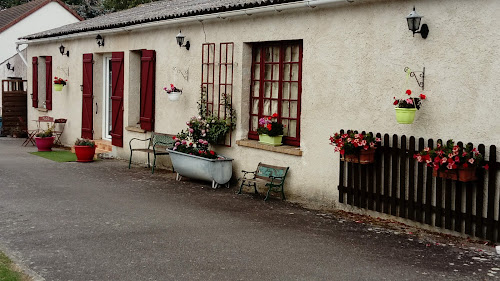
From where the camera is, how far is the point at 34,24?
31.3 m

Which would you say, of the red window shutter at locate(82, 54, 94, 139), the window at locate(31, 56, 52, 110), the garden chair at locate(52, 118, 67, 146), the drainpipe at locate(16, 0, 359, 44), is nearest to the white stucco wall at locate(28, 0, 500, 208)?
the drainpipe at locate(16, 0, 359, 44)

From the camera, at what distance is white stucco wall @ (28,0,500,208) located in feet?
23.8

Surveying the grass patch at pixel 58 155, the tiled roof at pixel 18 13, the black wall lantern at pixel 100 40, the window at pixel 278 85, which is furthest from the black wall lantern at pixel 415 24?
the tiled roof at pixel 18 13

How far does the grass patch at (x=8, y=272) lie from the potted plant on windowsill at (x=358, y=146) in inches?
176

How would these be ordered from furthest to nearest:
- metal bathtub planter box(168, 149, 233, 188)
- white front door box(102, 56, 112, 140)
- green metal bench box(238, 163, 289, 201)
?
white front door box(102, 56, 112, 140) → metal bathtub planter box(168, 149, 233, 188) → green metal bench box(238, 163, 289, 201)

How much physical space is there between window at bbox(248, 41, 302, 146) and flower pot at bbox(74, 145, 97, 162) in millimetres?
5173

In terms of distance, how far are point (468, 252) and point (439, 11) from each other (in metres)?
2.98

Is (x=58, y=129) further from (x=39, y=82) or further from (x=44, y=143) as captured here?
(x=39, y=82)

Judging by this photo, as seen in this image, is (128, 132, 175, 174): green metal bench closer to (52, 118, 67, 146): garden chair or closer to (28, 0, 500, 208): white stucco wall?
(28, 0, 500, 208): white stucco wall

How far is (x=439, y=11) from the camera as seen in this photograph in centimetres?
762

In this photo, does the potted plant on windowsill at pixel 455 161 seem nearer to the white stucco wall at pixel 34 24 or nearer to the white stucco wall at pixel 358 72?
the white stucco wall at pixel 358 72

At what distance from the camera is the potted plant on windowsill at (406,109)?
303 inches

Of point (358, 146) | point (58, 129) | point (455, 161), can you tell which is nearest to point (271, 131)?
point (358, 146)

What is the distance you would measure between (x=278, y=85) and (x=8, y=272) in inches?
231
